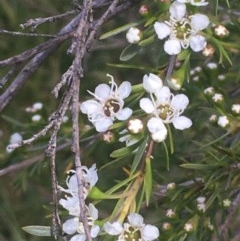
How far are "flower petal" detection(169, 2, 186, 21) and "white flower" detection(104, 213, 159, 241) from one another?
0.93ft

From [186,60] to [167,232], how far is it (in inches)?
11.7

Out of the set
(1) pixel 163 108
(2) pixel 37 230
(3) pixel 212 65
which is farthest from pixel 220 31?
(2) pixel 37 230

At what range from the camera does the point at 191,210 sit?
1265 mm

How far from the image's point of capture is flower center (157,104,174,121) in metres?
1.05

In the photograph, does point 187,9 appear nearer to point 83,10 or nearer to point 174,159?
point 83,10

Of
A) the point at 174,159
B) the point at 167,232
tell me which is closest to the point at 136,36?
the point at 167,232


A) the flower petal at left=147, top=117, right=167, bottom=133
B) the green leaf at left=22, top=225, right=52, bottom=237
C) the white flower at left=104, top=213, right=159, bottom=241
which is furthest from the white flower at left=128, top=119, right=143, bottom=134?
the green leaf at left=22, top=225, right=52, bottom=237

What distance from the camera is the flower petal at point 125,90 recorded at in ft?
3.54

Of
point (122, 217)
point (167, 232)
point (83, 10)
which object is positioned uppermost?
point (83, 10)

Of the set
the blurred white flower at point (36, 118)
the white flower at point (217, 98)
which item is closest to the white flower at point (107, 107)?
the white flower at point (217, 98)

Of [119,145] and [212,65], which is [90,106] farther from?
[119,145]

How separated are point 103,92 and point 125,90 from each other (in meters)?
0.05

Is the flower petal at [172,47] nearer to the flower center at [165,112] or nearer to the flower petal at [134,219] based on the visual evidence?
the flower center at [165,112]

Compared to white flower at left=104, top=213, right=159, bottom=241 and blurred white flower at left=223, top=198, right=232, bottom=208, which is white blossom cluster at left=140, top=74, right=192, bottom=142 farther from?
blurred white flower at left=223, top=198, right=232, bottom=208
